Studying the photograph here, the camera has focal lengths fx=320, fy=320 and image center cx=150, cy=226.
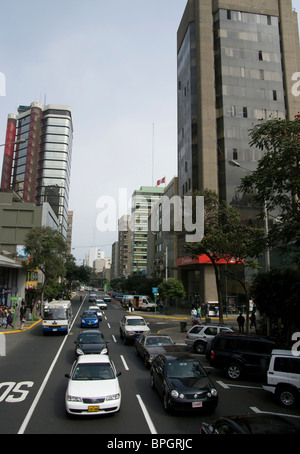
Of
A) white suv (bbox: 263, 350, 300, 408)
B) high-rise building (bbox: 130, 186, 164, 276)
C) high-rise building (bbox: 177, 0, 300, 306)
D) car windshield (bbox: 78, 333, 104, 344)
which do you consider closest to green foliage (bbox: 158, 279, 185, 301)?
high-rise building (bbox: 177, 0, 300, 306)

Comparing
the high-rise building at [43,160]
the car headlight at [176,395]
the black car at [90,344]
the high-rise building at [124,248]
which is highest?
the high-rise building at [43,160]

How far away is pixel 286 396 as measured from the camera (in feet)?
33.7

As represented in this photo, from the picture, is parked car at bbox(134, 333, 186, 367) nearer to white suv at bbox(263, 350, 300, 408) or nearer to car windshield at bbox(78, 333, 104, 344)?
car windshield at bbox(78, 333, 104, 344)

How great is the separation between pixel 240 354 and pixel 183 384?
15.8 ft

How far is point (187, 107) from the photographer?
54375 mm

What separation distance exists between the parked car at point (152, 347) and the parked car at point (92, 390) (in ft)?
14.7

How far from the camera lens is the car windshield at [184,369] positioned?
32.9 feet

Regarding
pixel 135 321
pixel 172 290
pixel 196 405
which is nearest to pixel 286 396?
pixel 196 405

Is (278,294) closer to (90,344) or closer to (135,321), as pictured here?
(135,321)

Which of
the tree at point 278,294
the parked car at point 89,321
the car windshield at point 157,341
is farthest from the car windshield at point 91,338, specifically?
the parked car at point 89,321

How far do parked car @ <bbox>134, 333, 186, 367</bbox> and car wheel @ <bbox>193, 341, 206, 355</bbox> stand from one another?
12.0 feet

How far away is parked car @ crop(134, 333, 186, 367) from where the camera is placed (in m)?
14.5

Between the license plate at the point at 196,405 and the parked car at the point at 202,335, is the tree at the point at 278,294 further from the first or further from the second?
the license plate at the point at 196,405
